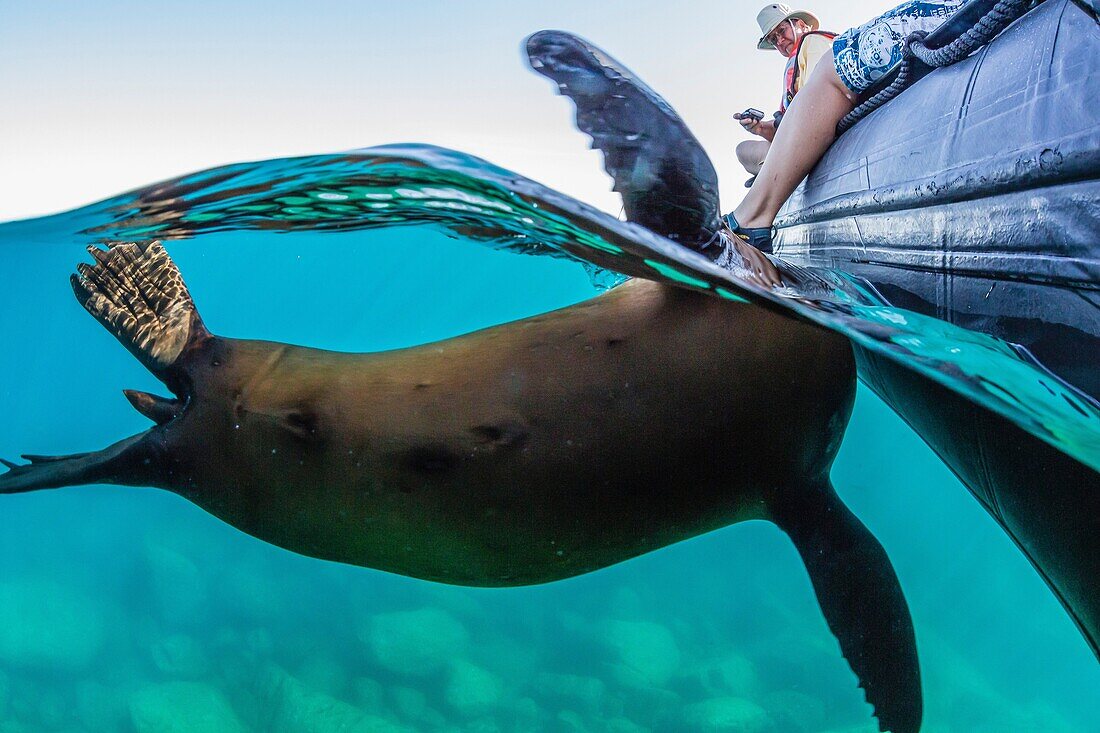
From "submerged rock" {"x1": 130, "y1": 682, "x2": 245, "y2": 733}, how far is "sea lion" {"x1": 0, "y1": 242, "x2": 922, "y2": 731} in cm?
98

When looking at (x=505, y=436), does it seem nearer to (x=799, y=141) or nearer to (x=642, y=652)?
(x=642, y=652)

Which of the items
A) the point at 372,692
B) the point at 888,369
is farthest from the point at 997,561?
the point at 372,692

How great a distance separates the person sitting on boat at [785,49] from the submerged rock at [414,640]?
12.8ft

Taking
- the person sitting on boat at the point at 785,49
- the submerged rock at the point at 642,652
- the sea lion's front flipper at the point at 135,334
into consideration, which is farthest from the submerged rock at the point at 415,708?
the person sitting on boat at the point at 785,49

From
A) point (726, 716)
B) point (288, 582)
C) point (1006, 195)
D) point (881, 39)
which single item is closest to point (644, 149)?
point (1006, 195)

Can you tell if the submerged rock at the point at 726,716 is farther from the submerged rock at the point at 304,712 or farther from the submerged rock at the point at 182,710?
the submerged rock at the point at 182,710

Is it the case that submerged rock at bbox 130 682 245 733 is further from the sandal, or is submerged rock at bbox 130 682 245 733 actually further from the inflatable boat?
the sandal

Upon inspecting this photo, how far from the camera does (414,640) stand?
3033 millimetres

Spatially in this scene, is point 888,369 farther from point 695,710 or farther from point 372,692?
point 372,692

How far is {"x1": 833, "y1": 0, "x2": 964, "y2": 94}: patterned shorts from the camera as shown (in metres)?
3.03

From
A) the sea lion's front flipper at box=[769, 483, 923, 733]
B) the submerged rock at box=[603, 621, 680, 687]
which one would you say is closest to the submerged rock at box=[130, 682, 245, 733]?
the submerged rock at box=[603, 621, 680, 687]

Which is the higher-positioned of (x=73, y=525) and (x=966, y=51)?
(x=966, y=51)

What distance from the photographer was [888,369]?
236cm

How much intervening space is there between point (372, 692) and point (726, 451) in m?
1.77
